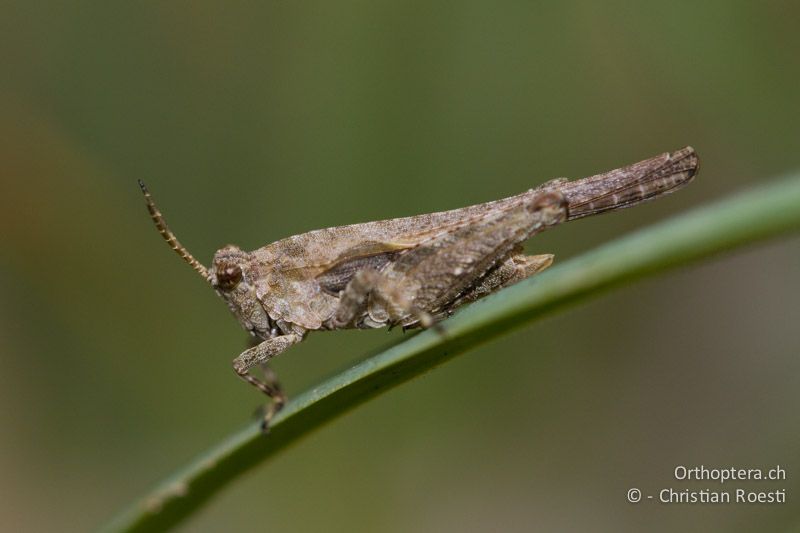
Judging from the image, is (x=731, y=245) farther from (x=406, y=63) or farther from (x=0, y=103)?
(x=0, y=103)

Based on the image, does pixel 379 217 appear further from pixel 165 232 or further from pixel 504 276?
pixel 504 276

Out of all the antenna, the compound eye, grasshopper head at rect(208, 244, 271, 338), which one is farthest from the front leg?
the antenna

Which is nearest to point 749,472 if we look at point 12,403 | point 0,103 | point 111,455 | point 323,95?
point 323,95

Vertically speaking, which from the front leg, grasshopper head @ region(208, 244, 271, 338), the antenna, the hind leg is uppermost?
the antenna

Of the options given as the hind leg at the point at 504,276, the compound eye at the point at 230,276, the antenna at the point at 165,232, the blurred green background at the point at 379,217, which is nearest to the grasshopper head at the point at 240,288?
the compound eye at the point at 230,276

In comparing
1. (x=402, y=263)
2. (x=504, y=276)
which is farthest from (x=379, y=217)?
(x=504, y=276)

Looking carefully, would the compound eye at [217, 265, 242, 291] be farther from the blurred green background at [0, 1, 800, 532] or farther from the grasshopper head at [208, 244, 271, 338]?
the blurred green background at [0, 1, 800, 532]
